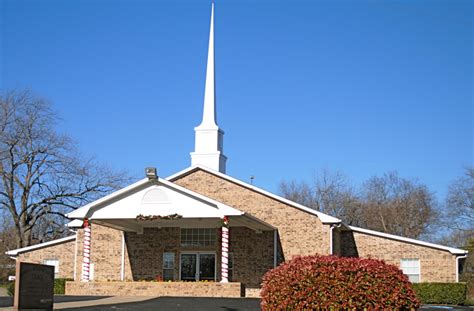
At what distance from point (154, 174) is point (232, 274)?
23.9 feet

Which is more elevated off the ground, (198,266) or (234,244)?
(234,244)

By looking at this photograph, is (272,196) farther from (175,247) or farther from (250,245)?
(175,247)

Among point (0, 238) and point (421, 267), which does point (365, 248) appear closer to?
point (421, 267)

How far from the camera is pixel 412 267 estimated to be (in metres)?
32.5

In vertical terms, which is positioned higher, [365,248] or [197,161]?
[197,161]

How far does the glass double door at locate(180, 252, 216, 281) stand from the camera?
32.0 metres

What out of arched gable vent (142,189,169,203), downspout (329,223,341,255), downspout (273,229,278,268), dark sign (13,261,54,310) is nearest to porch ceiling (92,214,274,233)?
downspout (273,229,278,268)

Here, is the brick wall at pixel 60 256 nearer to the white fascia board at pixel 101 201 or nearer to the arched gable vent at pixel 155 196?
the white fascia board at pixel 101 201

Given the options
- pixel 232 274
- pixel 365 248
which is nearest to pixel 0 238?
pixel 232 274

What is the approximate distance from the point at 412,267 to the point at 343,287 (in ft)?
63.3

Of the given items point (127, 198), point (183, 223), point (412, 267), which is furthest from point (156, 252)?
point (412, 267)

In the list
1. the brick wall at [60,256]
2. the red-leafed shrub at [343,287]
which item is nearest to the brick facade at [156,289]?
the brick wall at [60,256]

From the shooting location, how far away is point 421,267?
32.4 metres

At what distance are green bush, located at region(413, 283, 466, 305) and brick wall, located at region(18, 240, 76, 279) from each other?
17277 millimetres
